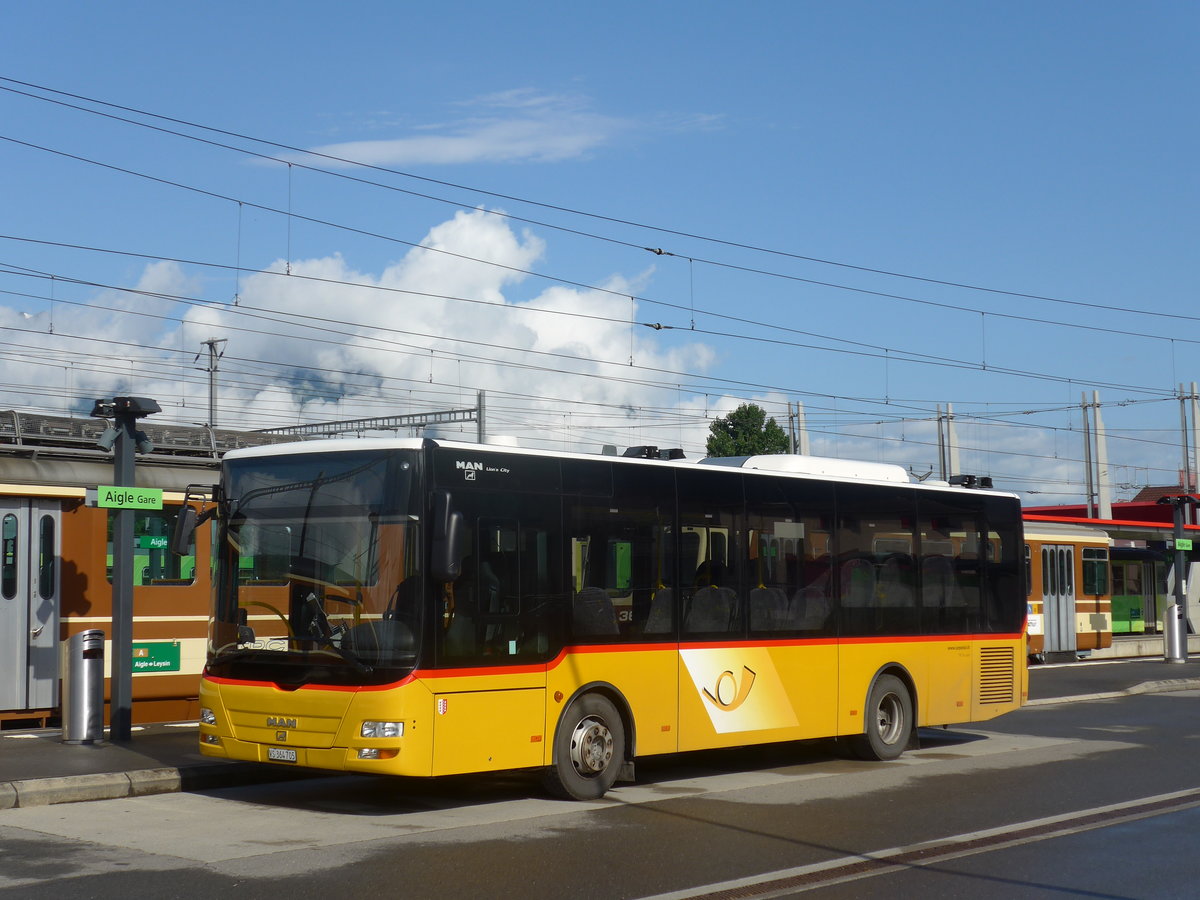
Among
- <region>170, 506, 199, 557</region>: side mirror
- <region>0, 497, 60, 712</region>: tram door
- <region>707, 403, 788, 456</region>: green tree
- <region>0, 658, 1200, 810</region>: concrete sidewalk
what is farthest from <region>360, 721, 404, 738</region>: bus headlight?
<region>707, 403, 788, 456</region>: green tree

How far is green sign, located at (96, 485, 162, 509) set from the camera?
1422cm

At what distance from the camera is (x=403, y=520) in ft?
36.0

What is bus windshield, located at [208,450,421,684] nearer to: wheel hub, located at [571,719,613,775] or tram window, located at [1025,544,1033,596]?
wheel hub, located at [571,719,613,775]

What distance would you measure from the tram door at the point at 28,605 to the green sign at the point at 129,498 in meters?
1.76

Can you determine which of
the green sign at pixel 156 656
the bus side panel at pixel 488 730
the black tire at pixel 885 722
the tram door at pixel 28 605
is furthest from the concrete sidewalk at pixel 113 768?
the black tire at pixel 885 722

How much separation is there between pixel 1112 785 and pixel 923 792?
184 centimetres

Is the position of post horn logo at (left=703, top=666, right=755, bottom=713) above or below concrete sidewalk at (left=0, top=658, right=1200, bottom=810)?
above

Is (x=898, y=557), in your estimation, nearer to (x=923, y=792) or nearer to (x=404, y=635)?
(x=923, y=792)

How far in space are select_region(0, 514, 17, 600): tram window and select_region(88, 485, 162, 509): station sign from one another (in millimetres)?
1800

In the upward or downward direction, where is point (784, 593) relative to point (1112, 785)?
upward

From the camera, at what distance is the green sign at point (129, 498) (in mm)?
14219

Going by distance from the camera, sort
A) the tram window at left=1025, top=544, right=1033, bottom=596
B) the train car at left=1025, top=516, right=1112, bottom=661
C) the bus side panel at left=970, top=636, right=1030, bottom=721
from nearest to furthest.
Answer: the bus side panel at left=970, top=636, right=1030, bottom=721 < the tram window at left=1025, top=544, right=1033, bottom=596 < the train car at left=1025, top=516, right=1112, bottom=661

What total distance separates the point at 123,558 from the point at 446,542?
5497 mm

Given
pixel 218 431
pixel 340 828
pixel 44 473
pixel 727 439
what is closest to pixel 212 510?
pixel 340 828
